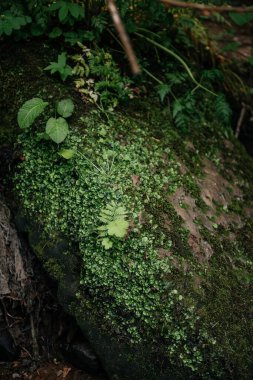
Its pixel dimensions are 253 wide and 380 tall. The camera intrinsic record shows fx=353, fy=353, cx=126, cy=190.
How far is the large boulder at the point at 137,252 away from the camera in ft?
8.82

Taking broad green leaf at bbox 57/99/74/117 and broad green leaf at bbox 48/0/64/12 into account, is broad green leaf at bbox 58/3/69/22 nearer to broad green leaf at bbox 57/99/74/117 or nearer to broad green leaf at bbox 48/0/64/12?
broad green leaf at bbox 48/0/64/12

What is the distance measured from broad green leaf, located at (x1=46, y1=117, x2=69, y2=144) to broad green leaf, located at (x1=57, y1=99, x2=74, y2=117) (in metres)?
0.11

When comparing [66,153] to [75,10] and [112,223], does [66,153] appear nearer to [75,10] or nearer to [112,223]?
[112,223]

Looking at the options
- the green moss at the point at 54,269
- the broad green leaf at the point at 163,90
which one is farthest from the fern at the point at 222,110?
the green moss at the point at 54,269

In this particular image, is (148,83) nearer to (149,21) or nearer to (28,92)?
(149,21)

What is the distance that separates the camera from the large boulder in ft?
8.82

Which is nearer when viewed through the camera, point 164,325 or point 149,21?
point 164,325

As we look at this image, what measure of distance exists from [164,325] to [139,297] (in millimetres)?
281

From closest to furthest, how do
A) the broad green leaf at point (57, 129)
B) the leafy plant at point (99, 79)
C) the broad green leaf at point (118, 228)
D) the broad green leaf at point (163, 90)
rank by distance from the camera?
the broad green leaf at point (118, 228) < the broad green leaf at point (57, 129) < the leafy plant at point (99, 79) < the broad green leaf at point (163, 90)

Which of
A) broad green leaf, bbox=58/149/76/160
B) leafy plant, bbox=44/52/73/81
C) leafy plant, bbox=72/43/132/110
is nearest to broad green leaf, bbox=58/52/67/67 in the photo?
leafy plant, bbox=44/52/73/81

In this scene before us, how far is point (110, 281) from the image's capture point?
273 cm

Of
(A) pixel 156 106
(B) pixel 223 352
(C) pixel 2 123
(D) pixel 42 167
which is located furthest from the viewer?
(A) pixel 156 106

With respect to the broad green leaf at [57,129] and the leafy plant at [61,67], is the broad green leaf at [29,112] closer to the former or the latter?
the broad green leaf at [57,129]

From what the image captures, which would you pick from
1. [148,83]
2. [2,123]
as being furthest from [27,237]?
[148,83]
